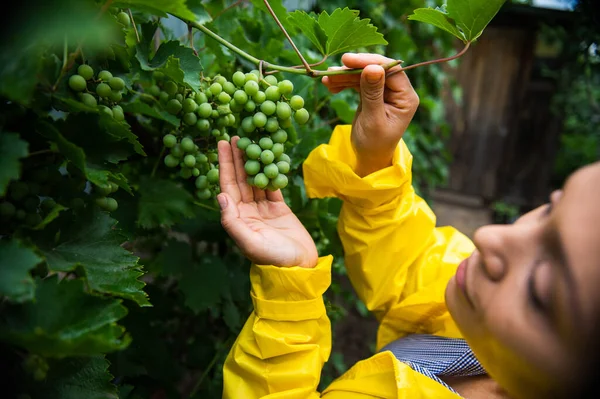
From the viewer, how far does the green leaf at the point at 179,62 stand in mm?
784

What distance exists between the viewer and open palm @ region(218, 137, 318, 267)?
0.89 metres

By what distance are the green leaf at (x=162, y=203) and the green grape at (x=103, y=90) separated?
0.30 meters

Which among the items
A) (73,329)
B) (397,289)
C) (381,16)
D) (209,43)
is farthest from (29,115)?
(381,16)

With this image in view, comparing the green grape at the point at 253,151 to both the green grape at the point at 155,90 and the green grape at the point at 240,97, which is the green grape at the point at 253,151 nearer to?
the green grape at the point at 240,97

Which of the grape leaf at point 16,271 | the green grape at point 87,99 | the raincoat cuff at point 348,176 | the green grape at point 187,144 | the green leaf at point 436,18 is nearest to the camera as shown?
the grape leaf at point 16,271

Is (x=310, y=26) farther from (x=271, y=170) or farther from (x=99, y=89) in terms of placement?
(x=99, y=89)

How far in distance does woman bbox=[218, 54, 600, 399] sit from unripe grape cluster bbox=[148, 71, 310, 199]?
65 mm

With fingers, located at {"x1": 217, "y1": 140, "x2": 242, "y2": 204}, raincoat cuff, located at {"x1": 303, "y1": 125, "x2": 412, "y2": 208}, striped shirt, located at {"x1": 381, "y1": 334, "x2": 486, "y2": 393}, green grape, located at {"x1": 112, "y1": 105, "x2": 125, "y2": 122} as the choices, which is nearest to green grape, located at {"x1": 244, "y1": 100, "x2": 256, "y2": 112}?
fingers, located at {"x1": 217, "y1": 140, "x2": 242, "y2": 204}

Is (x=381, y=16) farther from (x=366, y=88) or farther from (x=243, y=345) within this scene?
(x=243, y=345)

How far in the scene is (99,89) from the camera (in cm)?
72

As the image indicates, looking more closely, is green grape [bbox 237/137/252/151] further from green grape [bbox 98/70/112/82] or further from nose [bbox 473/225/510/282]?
nose [bbox 473/225/510/282]

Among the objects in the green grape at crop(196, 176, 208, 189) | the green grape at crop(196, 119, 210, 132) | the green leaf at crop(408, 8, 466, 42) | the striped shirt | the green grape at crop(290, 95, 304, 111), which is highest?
the green leaf at crop(408, 8, 466, 42)

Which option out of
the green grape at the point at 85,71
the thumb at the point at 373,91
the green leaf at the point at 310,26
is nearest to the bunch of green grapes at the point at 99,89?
the green grape at the point at 85,71

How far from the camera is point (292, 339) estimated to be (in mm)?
923
